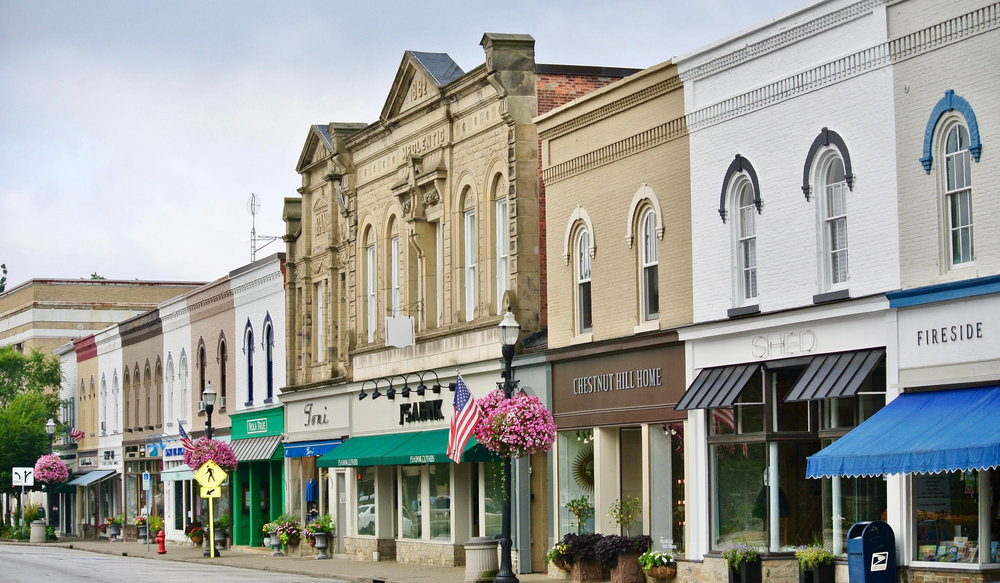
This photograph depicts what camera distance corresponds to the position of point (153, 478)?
6072 centimetres

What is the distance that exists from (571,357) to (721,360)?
16.8 ft

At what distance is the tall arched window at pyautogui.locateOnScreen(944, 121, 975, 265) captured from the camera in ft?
62.9

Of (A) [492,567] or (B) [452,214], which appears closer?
(A) [492,567]

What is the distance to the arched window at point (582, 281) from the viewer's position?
94.6 feet

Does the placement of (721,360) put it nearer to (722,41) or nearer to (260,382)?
(722,41)

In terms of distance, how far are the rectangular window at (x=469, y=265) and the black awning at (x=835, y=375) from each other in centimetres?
1329

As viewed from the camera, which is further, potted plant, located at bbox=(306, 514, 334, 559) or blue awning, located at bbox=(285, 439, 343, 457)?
blue awning, located at bbox=(285, 439, 343, 457)

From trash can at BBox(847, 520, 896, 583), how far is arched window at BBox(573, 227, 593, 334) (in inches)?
384

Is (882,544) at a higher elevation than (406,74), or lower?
lower

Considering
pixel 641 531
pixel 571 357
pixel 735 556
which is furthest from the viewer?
pixel 571 357

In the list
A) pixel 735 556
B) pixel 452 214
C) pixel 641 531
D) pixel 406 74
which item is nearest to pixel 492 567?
pixel 641 531

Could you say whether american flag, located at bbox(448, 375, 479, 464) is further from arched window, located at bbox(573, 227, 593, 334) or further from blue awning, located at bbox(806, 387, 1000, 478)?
blue awning, located at bbox(806, 387, 1000, 478)

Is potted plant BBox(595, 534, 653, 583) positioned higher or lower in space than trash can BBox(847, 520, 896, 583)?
lower

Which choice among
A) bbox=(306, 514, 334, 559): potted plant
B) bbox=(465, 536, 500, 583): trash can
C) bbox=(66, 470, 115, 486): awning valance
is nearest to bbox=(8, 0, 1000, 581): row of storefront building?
bbox=(306, 514, 334, 559): potted plant
